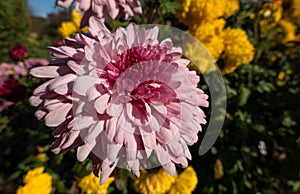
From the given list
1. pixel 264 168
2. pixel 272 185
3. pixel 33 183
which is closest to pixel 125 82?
pixel 33 183

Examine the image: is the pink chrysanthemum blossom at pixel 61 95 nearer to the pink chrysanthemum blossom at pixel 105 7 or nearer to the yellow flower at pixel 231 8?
the pink chrysanthemum blossom at pixel 105 7

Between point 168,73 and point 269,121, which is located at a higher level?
point 168,73

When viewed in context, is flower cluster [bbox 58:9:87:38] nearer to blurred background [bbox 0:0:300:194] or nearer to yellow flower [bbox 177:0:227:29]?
blurred background [bbox 0:0:300:194]

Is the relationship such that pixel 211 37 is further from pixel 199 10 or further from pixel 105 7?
pixel 105 7

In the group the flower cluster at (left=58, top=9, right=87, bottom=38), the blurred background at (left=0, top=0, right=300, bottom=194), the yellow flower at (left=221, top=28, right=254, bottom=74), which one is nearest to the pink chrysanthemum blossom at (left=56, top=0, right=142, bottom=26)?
Answer: the blurred background at (left=0, top=0, right=300, bottom=194)

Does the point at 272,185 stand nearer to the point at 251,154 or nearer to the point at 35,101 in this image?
the point at 251,154

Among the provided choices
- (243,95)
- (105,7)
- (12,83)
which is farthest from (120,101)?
(243,95)

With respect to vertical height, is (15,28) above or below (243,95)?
below
